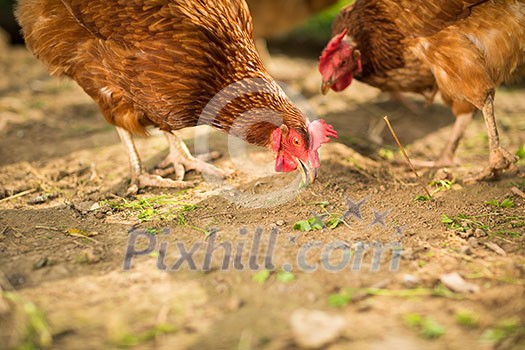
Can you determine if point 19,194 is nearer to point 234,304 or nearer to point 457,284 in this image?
point 234,304

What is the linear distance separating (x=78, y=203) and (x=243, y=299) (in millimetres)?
1605

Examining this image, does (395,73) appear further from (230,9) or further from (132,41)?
(132,41)

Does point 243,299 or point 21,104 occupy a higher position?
point 243,299

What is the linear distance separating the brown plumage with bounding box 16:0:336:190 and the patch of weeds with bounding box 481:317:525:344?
4.44 ft

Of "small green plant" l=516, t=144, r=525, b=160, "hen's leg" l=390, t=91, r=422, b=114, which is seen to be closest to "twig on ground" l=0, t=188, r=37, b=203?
"hen's leg" l=390, t=91, r=422, b=114

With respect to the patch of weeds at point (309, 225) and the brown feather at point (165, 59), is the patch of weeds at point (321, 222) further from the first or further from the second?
the brown feather at point (165, 59)

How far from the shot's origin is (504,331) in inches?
74.4

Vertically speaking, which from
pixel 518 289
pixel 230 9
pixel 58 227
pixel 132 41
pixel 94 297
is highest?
pixel 230 9

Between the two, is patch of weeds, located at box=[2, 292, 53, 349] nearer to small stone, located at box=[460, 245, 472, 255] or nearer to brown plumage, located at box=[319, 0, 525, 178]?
small stone, located at box=[460, 245, 472, 255]

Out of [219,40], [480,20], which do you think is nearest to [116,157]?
[219,40]

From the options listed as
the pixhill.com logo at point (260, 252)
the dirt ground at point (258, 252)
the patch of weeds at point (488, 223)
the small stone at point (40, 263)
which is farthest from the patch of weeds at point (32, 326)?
the patch of weeds at point (488, 223)

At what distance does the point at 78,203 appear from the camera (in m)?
3.22

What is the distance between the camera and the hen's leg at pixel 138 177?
3.39 metres

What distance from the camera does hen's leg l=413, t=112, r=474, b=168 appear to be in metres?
3.77
